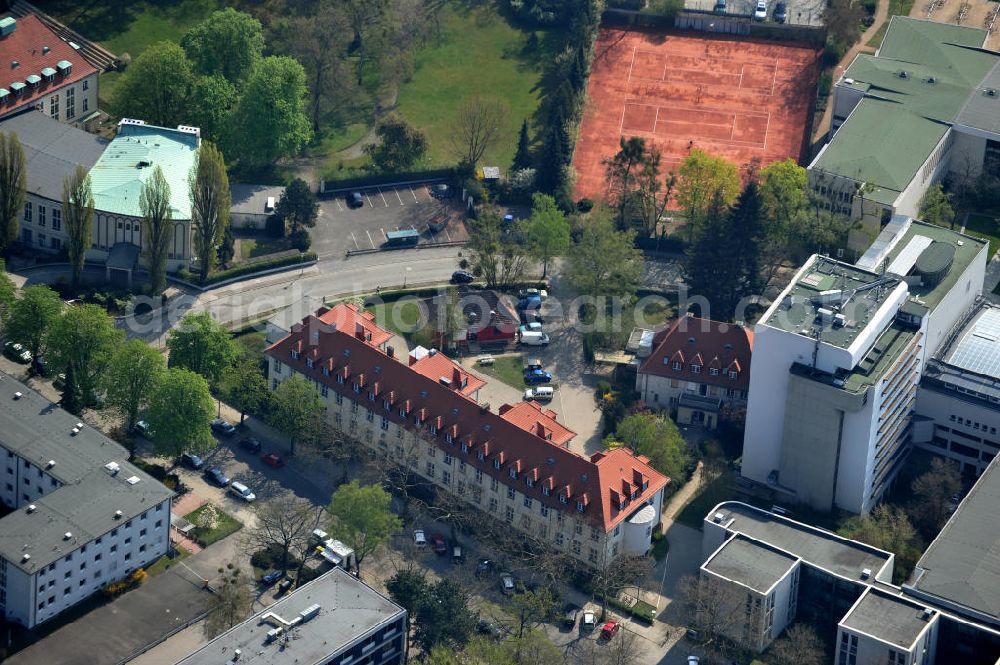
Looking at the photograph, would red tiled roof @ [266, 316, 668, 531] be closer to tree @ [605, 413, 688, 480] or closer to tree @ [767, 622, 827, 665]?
tree @ [605, 413, 688, 480]

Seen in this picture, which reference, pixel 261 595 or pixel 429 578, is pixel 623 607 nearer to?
pixel 429 578

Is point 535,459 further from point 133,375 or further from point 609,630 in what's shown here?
point 133,375

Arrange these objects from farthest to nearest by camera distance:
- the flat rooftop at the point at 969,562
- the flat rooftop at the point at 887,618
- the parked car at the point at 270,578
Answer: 1. the parked car at the point at 270,578
2. the flat rooftop at the point at 969,562
3. the flat rooftop at the point at 887,618

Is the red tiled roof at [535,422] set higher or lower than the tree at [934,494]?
higher

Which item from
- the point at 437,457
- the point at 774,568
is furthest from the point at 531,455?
the point at 774,568

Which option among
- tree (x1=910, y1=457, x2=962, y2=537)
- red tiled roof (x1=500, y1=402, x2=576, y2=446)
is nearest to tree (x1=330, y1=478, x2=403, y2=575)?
red tiled roof (x1=500, y1=402, x2=576, y2=446)

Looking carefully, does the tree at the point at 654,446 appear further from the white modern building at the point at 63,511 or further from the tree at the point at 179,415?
the white modern building at the point at 63,511

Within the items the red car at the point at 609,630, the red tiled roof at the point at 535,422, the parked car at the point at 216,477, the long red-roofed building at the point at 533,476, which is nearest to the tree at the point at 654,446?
the long red-roofed building at the point at 533,476
